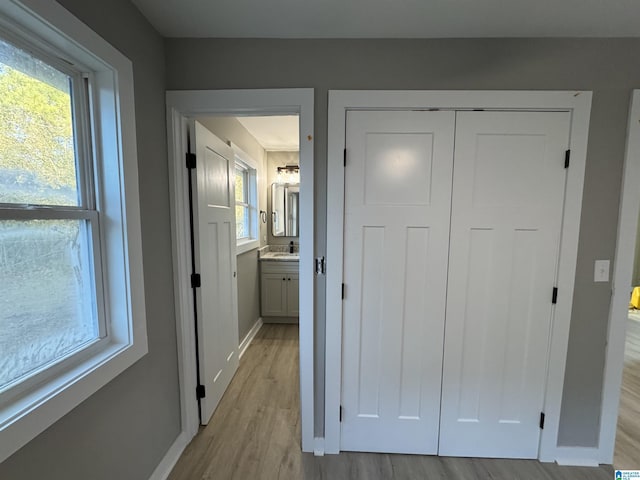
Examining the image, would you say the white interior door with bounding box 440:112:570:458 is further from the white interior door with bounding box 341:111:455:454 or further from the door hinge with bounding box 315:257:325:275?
the door hinge with bounding box 315:257:325:275

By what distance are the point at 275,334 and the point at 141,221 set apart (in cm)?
235

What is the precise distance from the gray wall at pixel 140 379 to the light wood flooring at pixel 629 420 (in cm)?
264

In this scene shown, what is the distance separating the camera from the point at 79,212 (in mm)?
1031

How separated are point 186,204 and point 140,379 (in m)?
0.93

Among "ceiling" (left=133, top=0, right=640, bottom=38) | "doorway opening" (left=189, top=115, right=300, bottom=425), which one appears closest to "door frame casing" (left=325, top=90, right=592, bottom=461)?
"ceiling" (left=133, top=0, right=640, bottom=38)

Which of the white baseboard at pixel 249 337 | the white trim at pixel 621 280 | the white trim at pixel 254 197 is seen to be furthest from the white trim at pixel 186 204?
the white trim at pixel 621 280

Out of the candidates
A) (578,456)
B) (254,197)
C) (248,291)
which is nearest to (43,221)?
(248,291)

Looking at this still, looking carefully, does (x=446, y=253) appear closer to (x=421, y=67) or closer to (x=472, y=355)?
(x=472, y=355)

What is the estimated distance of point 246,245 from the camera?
2900mm

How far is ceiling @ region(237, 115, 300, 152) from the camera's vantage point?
262 centimetres

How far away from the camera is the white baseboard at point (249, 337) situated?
2813mm

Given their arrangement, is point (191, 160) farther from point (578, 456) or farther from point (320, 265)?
point (578, 456)

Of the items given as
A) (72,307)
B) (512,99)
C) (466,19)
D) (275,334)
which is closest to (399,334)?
(512,99)

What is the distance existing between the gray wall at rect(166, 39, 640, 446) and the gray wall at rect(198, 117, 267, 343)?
688 mm
